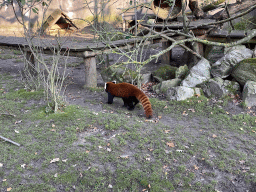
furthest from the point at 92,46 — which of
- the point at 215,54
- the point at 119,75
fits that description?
the point at 215,54

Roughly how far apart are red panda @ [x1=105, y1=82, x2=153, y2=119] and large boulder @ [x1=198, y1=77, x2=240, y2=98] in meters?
2.25

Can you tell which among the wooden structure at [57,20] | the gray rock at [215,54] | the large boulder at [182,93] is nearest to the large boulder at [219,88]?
the large boulder at [182,93]

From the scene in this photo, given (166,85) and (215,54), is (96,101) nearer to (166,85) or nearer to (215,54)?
(166,85)

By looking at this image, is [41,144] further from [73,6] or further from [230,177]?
[73,6]

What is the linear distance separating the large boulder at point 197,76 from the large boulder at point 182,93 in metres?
0.45

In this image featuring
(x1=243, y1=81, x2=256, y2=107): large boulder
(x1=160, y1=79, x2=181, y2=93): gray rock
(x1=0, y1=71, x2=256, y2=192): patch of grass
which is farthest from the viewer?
(x1=160, y1=79, x2=181, y2=93): gray rock

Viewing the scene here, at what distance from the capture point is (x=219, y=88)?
637 cm

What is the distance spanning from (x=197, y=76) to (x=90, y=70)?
3.42 m

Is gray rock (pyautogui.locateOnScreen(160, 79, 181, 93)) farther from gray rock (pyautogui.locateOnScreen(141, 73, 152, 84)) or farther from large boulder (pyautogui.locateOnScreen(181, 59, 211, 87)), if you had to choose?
gray rock (pyautogui.locateOnScreen(141, 73, 152, 84))

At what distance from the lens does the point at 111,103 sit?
6.28m

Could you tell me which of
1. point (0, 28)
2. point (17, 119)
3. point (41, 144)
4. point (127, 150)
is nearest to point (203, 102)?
point (127, 150)

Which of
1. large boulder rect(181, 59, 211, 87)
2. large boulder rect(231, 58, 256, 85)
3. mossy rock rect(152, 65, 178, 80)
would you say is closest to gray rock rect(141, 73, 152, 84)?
mossy rock rect(152, 65, 178, 80)

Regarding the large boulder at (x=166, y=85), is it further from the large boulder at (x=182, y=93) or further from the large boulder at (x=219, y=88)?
the large boulder at (x=219, y=88)

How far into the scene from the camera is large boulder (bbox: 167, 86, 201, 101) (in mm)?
6316
